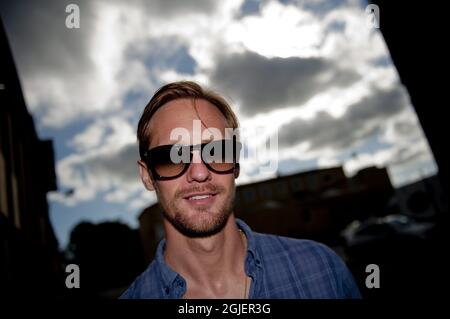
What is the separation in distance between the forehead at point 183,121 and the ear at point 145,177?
0.76 feet

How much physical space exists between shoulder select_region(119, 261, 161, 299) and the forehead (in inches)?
41.3

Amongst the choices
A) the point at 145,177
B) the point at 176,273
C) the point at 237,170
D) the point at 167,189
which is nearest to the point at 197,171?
the point at 167,189

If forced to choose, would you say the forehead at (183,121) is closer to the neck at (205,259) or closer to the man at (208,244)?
the man at (208,244)

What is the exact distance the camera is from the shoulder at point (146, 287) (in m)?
2.07

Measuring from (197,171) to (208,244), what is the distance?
567mm

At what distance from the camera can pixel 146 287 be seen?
212 centimetres

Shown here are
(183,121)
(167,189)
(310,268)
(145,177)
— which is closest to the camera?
(310,268)

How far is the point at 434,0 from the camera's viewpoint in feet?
14.4

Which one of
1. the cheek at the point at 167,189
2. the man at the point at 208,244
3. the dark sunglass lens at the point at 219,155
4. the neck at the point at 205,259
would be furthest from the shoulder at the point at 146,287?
the dark sunglass lens at the point at 219,155

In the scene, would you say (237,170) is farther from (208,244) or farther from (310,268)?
(310,268)

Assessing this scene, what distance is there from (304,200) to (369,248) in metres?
19.9

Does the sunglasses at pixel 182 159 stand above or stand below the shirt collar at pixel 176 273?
above

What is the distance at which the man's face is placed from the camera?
2.07 metres
